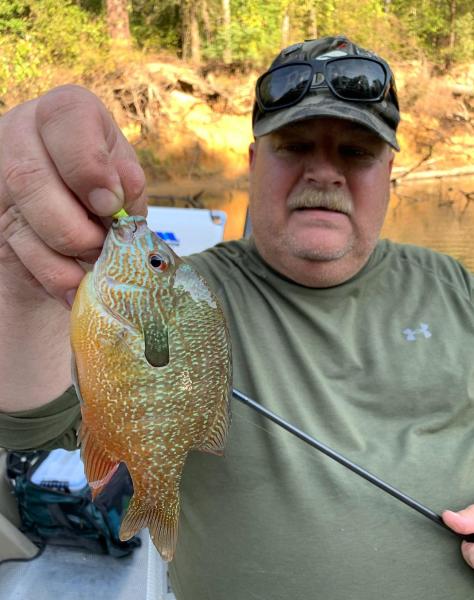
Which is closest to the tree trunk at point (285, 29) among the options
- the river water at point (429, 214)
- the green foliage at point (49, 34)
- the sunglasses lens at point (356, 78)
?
the green foliage at point (49, 34)

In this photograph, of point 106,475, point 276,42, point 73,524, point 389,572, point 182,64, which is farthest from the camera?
point 276,42

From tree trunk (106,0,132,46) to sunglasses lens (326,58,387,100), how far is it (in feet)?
48.1

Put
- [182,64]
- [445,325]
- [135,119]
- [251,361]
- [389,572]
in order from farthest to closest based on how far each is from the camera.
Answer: [182,64], [135,119], [445,325], [251,361], [389,572]

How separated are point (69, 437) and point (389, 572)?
86 centimetres

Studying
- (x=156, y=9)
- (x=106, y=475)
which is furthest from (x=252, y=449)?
(x=156, y=9)

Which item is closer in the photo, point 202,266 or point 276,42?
point 202,266

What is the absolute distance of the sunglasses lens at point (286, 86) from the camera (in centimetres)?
174

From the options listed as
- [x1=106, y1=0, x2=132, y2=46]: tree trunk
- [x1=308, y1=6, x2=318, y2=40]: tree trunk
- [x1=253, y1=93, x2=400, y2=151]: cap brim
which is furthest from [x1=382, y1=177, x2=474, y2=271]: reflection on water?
[x1=106, y1=0, x2=132, y2=46]: tree trunk

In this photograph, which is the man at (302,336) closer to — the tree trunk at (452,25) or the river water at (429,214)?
the river water at (429,214)

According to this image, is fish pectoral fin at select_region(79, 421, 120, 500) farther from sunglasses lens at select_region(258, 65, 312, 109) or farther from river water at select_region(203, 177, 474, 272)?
river water at select_region(203, 177, 474, 272)

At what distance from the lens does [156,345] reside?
0.97 meters

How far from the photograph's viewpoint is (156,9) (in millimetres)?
17234

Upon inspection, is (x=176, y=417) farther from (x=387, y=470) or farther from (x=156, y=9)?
(x=156, y=9)

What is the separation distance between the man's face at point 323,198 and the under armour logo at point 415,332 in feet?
0.84
